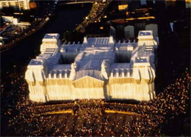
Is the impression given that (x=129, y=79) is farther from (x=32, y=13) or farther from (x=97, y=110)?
(x=32, y=13)

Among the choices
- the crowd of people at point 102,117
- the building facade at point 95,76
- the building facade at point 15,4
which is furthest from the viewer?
the building facade at point 15,4

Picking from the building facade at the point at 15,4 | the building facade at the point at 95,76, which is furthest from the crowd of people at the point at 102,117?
the building facade at the point at 15,4

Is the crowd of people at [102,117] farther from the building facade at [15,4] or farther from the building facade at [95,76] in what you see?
the building facade at [15,4]

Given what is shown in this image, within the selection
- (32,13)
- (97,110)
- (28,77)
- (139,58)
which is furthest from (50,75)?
(32,13)

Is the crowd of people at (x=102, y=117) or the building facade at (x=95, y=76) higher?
the building facade at (x=95, y=76)

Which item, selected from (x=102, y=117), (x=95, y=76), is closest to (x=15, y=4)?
(x=95, y=76)
